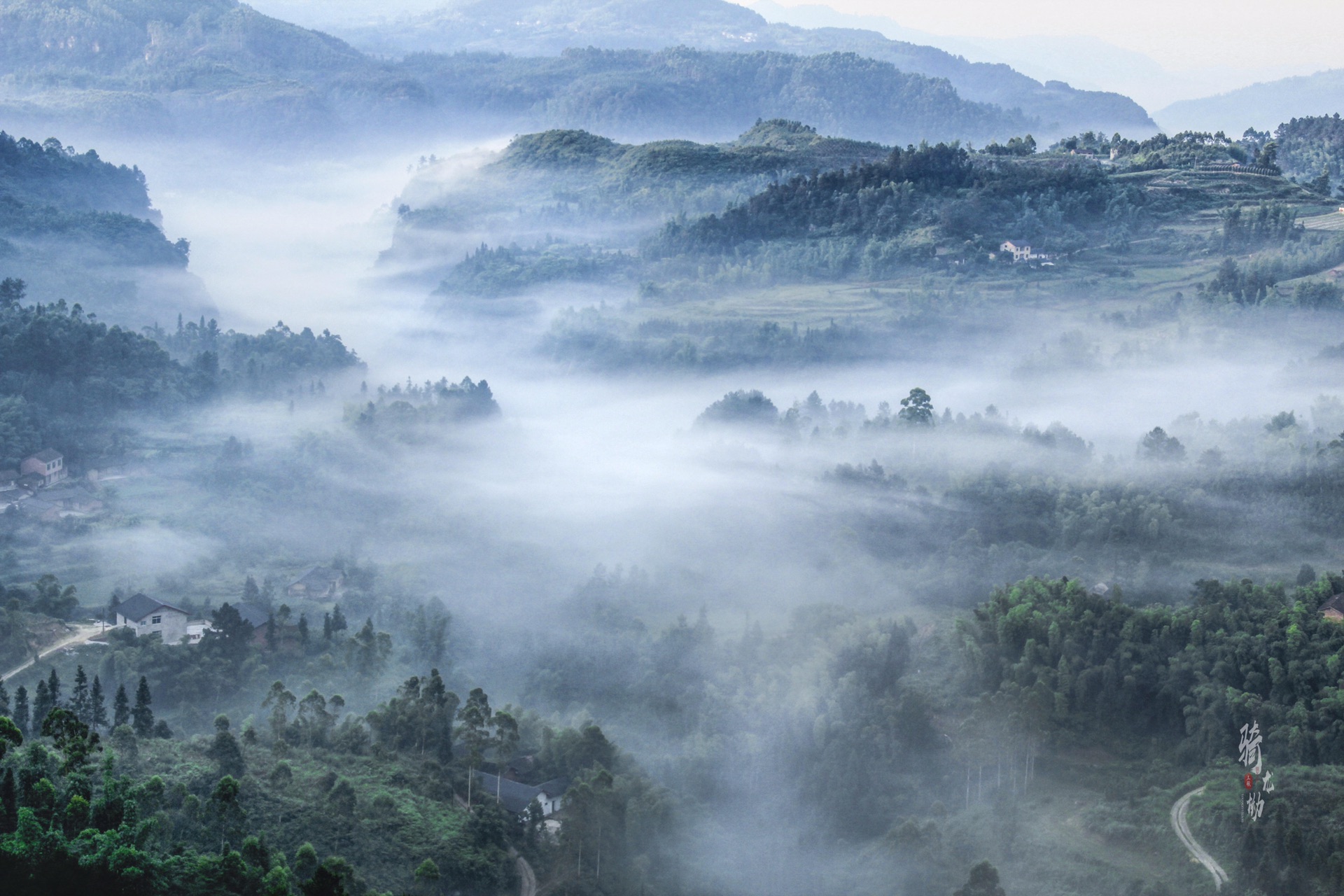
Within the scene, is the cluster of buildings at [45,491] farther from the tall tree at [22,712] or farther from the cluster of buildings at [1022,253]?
the cluster of buildings at [1022,253]

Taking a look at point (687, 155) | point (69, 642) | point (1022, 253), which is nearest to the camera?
point (69, 642)

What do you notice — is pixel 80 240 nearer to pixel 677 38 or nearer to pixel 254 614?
pixel 254 614

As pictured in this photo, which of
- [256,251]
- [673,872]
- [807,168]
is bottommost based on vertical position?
[673,872]

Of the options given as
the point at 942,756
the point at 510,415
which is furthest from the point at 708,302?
the point at 942,756

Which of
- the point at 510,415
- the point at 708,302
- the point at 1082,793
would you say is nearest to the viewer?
the point at 1082,793

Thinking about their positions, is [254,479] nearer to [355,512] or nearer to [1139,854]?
[355,512]

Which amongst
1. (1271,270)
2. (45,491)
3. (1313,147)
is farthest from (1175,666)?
(1313,147)

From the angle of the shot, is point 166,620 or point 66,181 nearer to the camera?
point 166,620
